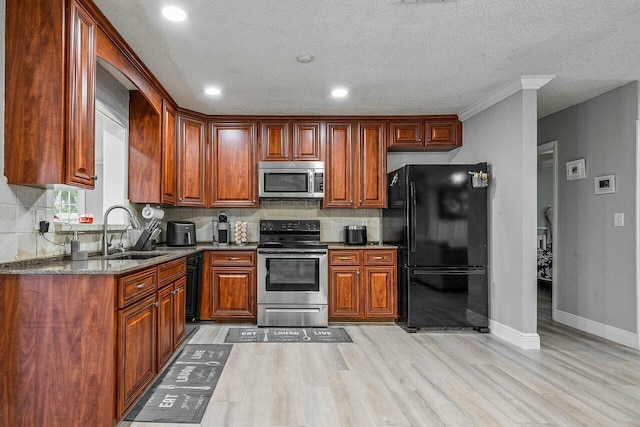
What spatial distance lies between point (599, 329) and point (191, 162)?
4.58 meters

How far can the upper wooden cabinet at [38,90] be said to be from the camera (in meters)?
1.94

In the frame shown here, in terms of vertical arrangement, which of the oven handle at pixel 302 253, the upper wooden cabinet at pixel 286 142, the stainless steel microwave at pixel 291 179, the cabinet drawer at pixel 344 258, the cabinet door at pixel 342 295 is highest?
the upper wooden cabinet at pixel 286 142

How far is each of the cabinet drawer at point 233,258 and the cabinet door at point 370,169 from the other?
139cm

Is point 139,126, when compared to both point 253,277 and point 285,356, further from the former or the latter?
point 285,356

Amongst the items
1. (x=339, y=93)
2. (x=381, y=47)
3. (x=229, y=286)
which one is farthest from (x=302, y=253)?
(x=381, y=47)

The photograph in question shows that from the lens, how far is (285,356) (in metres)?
3.05

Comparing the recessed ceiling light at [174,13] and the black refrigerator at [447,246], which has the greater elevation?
the recessed ceiling light at [174,13]

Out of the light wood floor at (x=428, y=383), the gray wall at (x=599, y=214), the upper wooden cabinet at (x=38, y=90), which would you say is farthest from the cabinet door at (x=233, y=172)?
the gray wall at (x=599, y=214)

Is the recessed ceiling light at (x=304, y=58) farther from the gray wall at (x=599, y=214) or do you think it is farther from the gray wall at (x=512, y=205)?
the gray wall at (x=599, y=214)

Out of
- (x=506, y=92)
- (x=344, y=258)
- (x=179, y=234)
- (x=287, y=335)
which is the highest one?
(x=506, y=92)

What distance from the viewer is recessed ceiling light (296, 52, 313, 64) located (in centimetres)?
276

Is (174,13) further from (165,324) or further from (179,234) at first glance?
(179,234)

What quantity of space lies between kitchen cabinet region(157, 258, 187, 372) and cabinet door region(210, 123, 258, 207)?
1.23 metres

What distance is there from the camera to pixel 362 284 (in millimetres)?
4059
